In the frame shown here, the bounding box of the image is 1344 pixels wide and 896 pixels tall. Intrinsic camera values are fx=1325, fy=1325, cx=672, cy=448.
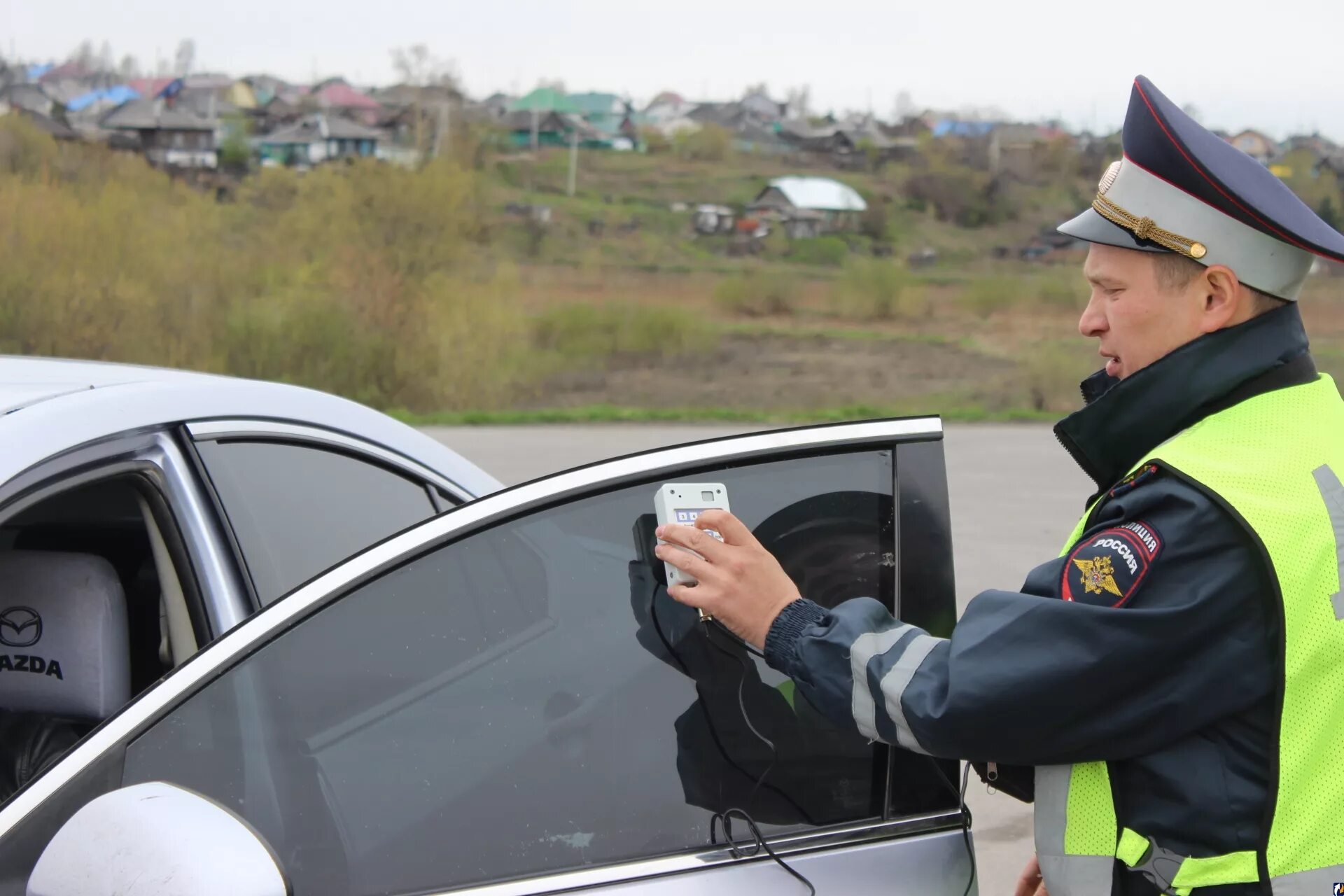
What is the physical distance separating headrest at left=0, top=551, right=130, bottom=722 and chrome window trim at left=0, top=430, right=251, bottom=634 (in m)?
0.29

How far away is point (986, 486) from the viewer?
1170cm

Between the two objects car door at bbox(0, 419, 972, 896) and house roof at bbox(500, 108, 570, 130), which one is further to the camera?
house roof at bbox(500, 108, 570, 130)

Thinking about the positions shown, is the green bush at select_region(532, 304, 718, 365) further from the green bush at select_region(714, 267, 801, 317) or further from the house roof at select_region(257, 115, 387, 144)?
the house roof at select_region(257, 115, 387, 144)

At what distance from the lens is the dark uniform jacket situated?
145 cm

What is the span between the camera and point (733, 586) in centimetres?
162

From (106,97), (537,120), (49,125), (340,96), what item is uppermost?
(340,96)

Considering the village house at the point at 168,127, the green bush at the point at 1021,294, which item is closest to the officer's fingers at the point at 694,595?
the green bush at the point at 1021,294

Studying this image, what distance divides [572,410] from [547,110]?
6680 cm

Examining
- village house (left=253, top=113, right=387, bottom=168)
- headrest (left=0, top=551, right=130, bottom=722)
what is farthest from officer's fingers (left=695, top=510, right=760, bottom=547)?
village house (left=253, top=113, right=387, bottom=168)

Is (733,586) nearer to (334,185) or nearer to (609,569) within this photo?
(609,569)

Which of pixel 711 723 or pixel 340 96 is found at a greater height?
pixel 340 96

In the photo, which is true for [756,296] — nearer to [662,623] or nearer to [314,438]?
[314,438]

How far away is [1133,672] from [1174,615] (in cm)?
8

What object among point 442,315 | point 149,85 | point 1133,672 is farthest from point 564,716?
point 149,85
